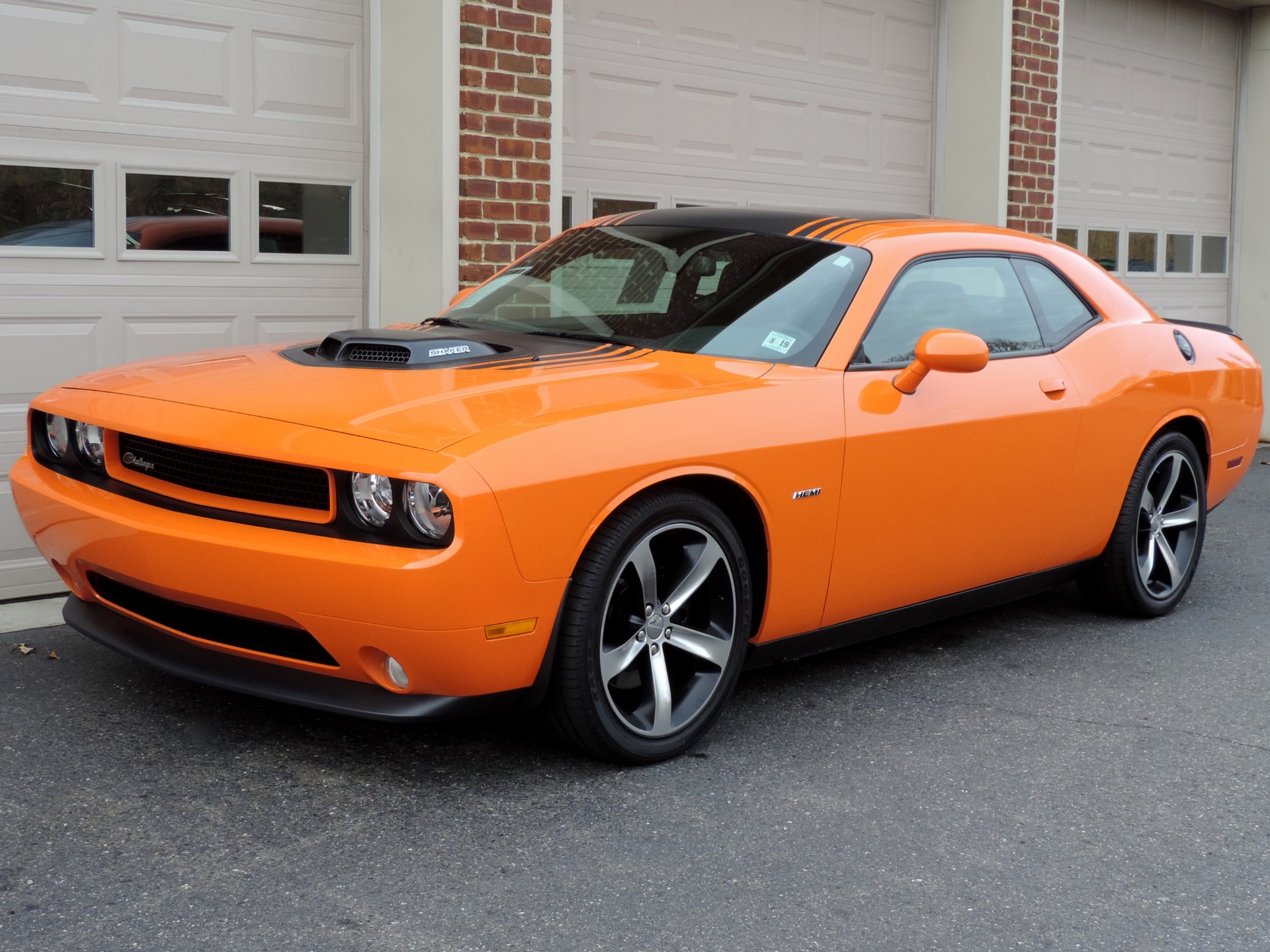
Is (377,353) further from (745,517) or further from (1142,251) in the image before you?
(1142,251)

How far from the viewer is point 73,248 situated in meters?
5.70

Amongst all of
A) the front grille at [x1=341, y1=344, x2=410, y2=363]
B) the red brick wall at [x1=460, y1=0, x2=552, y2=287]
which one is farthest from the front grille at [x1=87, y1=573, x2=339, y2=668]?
the red brick wall at [x1=460, y1=0, x2=552, y2=287]

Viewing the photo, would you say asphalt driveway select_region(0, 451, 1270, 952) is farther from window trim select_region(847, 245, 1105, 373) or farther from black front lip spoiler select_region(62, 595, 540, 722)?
window trim select_region(847, 245, 1105, 373)

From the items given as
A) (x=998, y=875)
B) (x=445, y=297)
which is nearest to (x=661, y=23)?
(x=445, y=297)

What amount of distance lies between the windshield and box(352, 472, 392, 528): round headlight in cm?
124

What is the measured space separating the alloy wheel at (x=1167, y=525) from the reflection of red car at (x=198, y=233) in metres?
3.88

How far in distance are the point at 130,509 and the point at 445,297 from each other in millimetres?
3247

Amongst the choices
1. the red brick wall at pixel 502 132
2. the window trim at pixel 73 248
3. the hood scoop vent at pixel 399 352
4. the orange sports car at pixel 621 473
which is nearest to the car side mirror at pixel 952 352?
the orange sports car at pixel 621 473

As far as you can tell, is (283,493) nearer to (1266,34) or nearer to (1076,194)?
(1076,194)

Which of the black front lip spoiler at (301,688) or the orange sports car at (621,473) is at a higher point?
the orange sports car at (621,473)

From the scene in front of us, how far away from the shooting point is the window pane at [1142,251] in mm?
11539

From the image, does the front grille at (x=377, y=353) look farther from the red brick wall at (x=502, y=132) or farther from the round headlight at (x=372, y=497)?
the red brick wall at (x=502, y=132)

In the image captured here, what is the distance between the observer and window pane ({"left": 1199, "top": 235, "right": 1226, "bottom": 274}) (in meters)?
12.3

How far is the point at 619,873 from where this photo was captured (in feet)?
9.77
